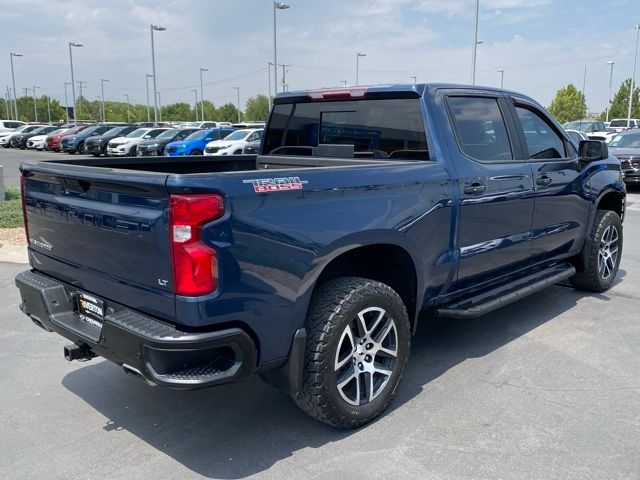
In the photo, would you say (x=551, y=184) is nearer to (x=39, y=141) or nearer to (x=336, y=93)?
(x=336, y=93)

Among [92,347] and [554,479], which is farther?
[92,347]

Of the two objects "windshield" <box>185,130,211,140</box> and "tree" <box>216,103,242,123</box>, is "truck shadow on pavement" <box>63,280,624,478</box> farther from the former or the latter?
"tree" <box>216,103,242,123</box>

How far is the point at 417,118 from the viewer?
4137 millimetres

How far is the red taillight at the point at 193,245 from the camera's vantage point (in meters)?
2.67

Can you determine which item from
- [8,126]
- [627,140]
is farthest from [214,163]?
[8,126]

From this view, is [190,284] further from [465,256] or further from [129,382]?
[465,256]

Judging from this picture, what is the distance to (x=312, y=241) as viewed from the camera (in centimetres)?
307

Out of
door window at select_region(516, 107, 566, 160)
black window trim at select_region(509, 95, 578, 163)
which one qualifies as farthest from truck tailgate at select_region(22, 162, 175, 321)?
door window at select_region(516, 107, 566, 160)

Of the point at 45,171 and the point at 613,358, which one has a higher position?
the point at 45,171

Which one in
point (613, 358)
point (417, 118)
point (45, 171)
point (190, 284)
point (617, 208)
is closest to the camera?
point (190, 284)

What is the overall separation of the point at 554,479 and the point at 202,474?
5.75ft

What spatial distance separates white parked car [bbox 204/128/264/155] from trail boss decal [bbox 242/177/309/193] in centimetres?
1940

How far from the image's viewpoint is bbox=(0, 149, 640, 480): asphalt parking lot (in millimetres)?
3096

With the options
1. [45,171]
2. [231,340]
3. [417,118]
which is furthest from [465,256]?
[45,171]
